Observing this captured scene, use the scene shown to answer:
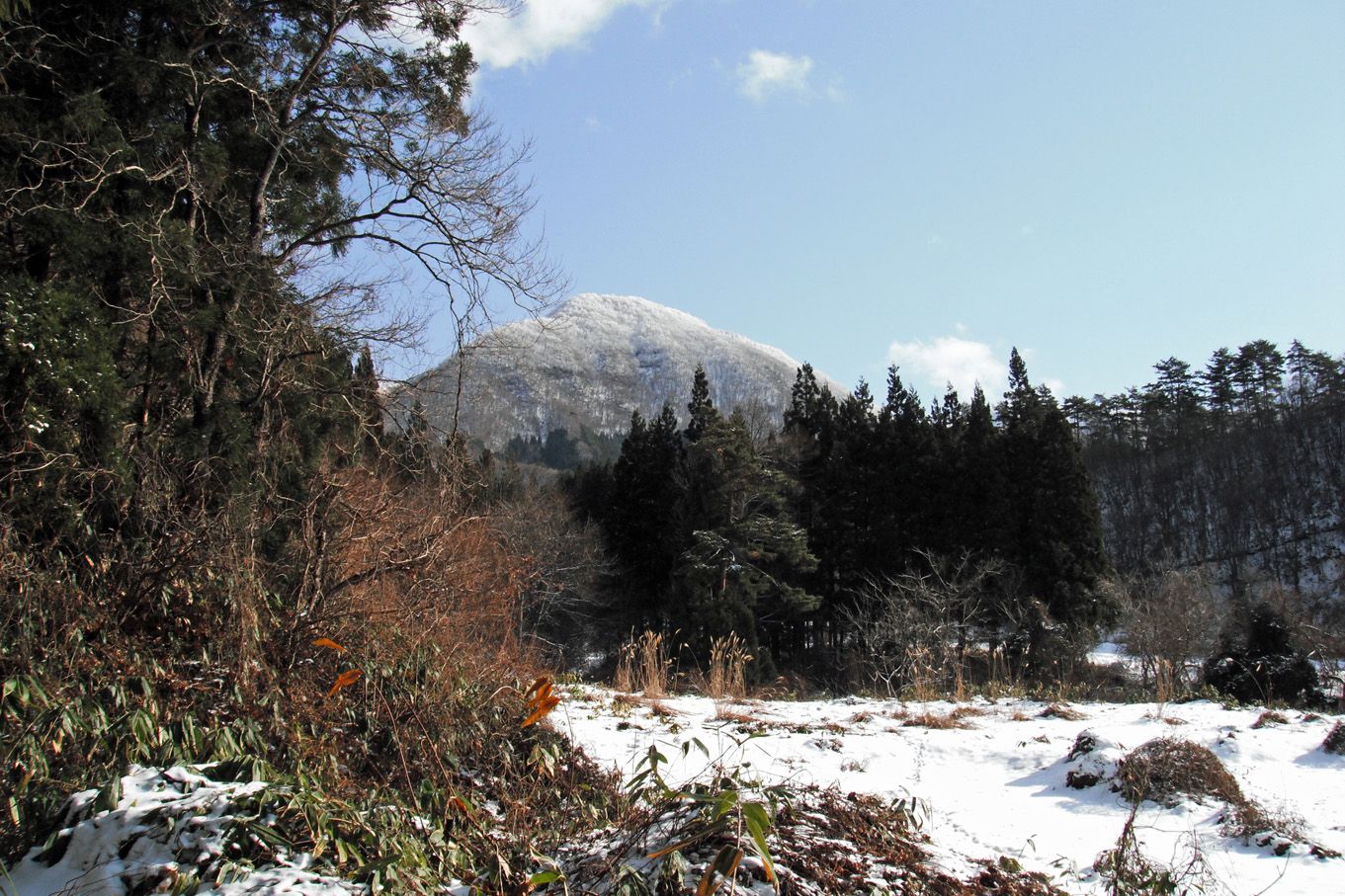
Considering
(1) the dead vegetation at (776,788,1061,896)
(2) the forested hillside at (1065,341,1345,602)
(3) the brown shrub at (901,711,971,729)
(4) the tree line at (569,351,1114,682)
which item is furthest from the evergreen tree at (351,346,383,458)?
(2) the forested hillside at (1065,341,1345,602)

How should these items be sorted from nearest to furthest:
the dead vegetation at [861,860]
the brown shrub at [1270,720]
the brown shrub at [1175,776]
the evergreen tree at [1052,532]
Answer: the dead vegetation at [861,860]
the brown shrub at [1175,776]
the brown shrub at [1270,720]
the evergreen tree at [1052,532]

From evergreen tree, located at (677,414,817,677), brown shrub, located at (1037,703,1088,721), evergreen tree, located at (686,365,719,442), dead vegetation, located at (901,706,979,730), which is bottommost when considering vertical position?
dead vegetation, located at (901,706,979,730)

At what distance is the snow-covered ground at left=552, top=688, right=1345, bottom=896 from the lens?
3447mm

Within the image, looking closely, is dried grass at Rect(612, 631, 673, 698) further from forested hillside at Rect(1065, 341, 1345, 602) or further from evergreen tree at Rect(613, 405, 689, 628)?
forested hillside at Rect(1065, 341, 1345, 602)

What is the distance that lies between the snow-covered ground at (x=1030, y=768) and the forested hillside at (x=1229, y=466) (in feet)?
130

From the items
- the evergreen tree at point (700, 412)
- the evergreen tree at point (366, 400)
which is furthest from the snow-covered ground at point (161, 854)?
the evergreen tree at point (700, 412)

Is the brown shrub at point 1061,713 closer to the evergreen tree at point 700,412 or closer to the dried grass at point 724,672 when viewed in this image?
the dried grass at point 724,672

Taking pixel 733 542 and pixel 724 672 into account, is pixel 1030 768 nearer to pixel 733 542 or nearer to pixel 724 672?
pixel 724 672

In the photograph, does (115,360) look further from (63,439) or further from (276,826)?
(276,826)

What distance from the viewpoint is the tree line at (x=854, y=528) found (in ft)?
76.0

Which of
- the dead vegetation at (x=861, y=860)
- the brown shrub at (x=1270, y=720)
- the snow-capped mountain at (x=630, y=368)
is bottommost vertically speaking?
the brown shrub at (x=1270, y=720)

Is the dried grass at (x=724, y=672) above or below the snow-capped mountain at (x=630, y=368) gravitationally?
below

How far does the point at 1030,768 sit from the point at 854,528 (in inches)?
899

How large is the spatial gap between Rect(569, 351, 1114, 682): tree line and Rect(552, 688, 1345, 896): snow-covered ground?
40.9 feet
